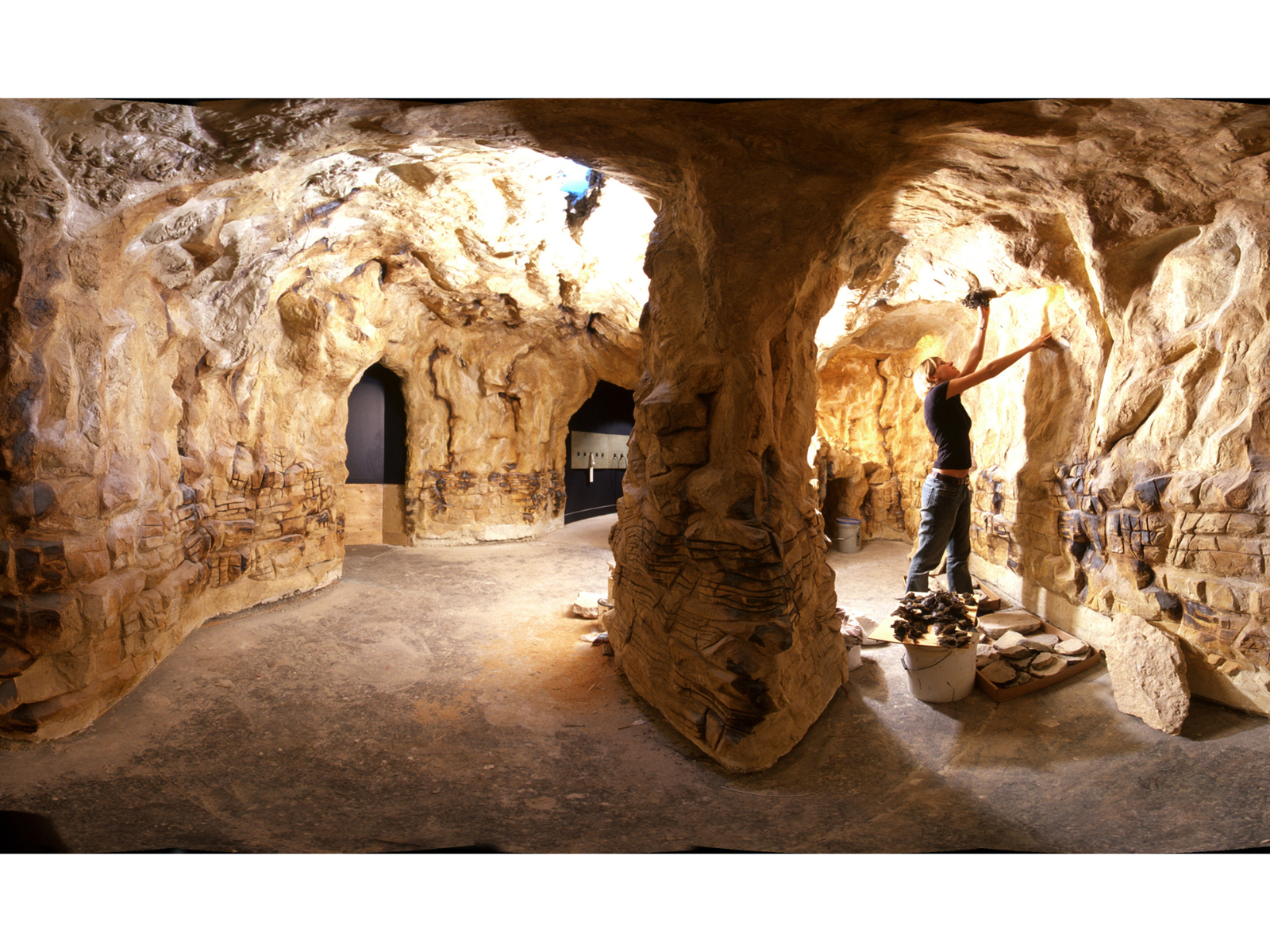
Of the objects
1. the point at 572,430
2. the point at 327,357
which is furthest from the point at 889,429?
the point at 327,357

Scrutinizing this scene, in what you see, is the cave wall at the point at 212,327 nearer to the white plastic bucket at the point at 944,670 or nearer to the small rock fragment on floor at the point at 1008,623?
the white plastic bucket at the point at 944,670

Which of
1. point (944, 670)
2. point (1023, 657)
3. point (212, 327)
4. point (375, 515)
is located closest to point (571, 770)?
point (944, 670)

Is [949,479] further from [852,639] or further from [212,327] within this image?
[212,327]

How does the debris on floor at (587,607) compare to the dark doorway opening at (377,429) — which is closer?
the debris on floor at (587,607)

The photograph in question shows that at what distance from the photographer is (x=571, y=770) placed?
3529 mm

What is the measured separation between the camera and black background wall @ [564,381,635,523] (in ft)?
44.5

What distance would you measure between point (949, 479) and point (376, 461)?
8354 millimetres

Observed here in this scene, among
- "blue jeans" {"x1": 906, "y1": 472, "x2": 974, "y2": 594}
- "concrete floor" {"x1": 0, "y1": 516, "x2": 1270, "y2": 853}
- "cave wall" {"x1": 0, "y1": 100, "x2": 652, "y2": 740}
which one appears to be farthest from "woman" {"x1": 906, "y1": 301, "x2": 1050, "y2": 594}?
"cave wall" {"x1": 0, "y1": 100, "x2": 652, "y2": 740}

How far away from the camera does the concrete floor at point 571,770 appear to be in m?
2.80

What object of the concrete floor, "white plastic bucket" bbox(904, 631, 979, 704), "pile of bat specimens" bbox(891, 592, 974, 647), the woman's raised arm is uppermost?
the woman's raised arm

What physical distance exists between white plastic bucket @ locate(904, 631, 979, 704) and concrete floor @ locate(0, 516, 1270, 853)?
102mm

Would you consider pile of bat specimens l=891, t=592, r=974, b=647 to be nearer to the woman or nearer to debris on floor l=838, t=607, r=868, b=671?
debris on floor l=838, t=607, r=868, b=671

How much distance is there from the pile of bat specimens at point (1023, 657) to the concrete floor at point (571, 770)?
160 mm

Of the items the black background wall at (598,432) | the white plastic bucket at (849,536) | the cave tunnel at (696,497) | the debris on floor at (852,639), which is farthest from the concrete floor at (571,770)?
the black background wall at (598,432)
